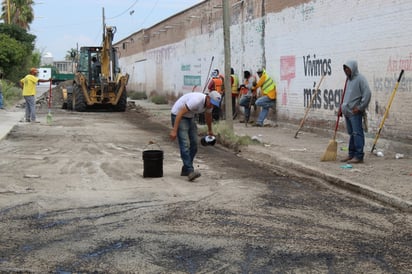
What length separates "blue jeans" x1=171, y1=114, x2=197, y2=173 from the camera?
8.84m

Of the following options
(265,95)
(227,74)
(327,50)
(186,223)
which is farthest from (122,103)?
(186,223)

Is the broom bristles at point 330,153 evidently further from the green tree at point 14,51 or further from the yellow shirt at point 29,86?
the green tree at point 14,51

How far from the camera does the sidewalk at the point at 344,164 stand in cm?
780

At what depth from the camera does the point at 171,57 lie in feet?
107

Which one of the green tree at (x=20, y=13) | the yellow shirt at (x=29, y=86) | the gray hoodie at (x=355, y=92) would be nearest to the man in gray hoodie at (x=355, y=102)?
the gray hoodie at (x=355, y=92)

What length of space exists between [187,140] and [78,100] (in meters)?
17.3

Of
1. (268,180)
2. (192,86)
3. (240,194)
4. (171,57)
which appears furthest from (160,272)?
(171,57)

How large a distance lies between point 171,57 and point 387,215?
2678 cm

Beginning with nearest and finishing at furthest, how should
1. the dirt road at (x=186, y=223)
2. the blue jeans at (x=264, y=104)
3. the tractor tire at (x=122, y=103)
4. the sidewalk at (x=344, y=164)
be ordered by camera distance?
1. the dirt road at (x=186, y=223)
2. the sidewalk at (x=344, y=164)
3. the blue jeans at (x=264, y=104)
4. the tractor tire at (x=122, y=103)

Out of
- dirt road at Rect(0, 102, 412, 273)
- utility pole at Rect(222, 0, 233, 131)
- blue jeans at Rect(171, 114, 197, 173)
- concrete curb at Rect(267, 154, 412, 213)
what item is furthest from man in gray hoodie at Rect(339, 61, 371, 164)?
utility pole at Rect(222, 0, 233, 131)

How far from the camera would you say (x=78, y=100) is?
25.2 metres

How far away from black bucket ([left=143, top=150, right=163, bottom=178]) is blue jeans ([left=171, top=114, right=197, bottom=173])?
0.39m

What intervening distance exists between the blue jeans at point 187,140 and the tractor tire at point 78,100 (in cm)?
1687

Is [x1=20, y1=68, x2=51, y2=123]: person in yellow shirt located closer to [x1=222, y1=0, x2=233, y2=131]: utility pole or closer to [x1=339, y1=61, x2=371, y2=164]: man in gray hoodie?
[x1=222, y1=0, x2=233, y2=131]: utility pole
